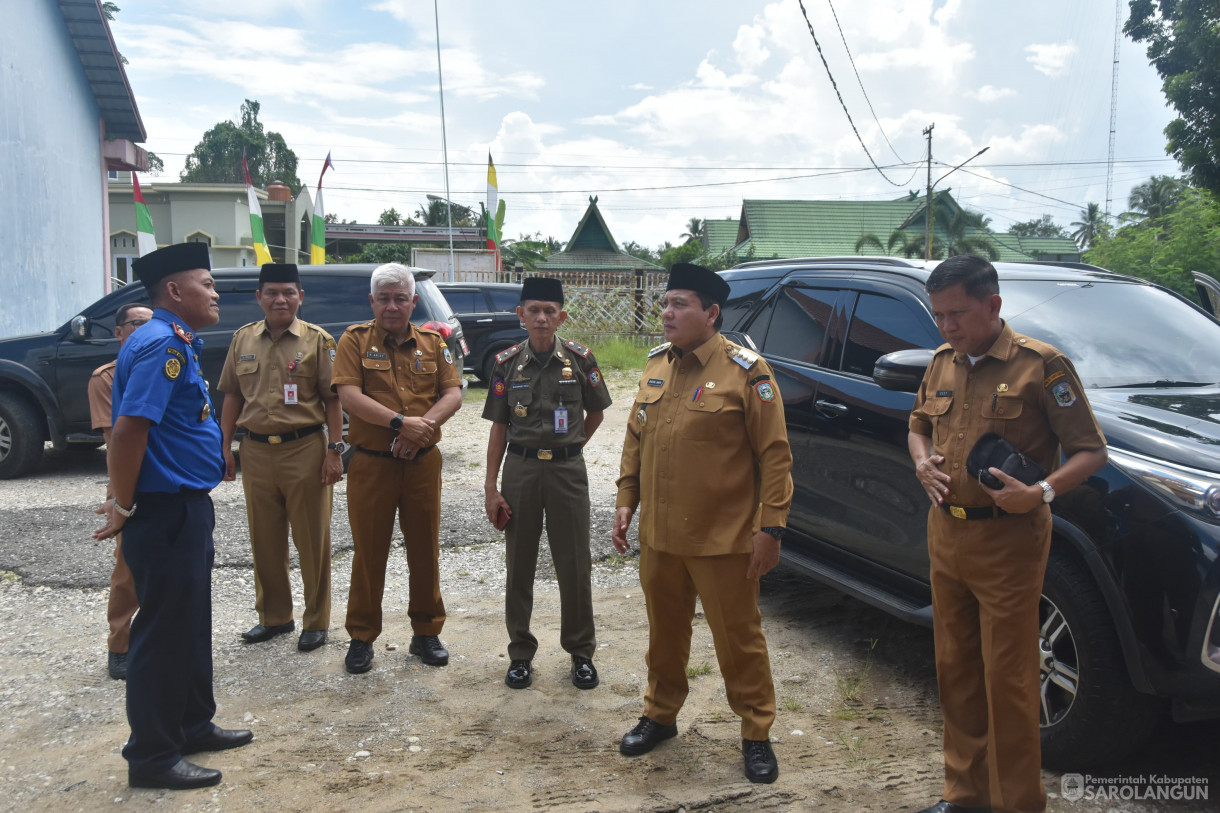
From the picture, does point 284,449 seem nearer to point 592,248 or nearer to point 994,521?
point 994,521

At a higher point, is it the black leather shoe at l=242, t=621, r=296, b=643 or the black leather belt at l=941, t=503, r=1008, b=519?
the black leather belt at l=941, t=503, r=1008, b=519

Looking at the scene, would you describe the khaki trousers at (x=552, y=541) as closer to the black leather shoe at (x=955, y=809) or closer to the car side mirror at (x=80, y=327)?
the black leather shoe at (x=955, y=809)

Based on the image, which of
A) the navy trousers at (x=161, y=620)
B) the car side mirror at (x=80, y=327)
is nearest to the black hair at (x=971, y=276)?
the navy trousers at (x=161, y=620)

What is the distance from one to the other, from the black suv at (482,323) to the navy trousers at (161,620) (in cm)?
1061

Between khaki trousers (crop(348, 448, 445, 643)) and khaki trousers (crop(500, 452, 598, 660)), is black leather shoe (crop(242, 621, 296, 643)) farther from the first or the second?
khaki trousers (crop(500, 452, 598, 660))

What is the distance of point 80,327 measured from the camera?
26.2ft

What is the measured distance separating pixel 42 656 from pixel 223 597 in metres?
1.05

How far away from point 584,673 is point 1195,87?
17.7 m

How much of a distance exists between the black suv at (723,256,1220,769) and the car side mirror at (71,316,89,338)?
600 centimetres

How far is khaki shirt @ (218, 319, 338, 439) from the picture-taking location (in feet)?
14.8

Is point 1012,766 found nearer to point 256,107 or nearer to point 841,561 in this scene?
point 841,561

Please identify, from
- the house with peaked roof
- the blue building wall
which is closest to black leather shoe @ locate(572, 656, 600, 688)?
the blue building wall

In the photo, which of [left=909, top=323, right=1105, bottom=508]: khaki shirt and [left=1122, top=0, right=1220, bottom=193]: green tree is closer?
[left=909, top=323, right=1105, bottom=508]: khaki shirt

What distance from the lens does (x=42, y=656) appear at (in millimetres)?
4316
